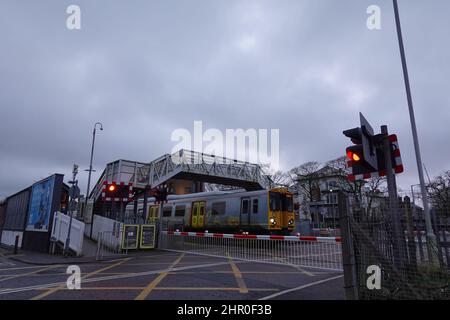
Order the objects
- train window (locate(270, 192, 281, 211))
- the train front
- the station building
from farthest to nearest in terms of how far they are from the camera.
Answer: train window (locate(270, 192, 281, 211)) < the train front < the station building

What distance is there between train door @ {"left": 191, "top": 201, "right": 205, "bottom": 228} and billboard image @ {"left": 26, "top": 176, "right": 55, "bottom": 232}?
8905mm

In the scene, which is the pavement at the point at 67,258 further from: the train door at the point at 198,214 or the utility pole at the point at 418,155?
the utility pole at the point at 418,155

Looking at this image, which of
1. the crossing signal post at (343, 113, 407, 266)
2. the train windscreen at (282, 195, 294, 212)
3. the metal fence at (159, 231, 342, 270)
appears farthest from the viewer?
the train windscreen at (282, 195, 294, 212)

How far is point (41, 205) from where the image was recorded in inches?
673

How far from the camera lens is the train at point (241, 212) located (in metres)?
17.3

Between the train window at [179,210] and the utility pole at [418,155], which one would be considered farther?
the train window at [179,210]

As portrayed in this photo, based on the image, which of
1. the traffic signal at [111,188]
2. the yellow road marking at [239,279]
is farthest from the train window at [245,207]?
the yellow road marking at [239,279]

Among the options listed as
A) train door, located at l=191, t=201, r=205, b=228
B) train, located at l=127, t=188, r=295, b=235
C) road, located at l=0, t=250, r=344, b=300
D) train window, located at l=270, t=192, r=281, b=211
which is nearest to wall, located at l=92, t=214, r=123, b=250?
train, located at l=127, t=188, r=295, b=235

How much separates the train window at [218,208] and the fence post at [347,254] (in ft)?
47.7

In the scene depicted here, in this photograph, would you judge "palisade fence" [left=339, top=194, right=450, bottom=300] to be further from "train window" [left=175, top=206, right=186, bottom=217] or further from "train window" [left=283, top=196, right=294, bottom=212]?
"train window" [left=175, top=206, right=186, bottom=217]

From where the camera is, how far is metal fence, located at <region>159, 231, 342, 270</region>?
1070 centimetres

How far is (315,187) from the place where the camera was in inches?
1892

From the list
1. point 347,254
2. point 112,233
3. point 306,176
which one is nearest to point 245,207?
point 112,233
